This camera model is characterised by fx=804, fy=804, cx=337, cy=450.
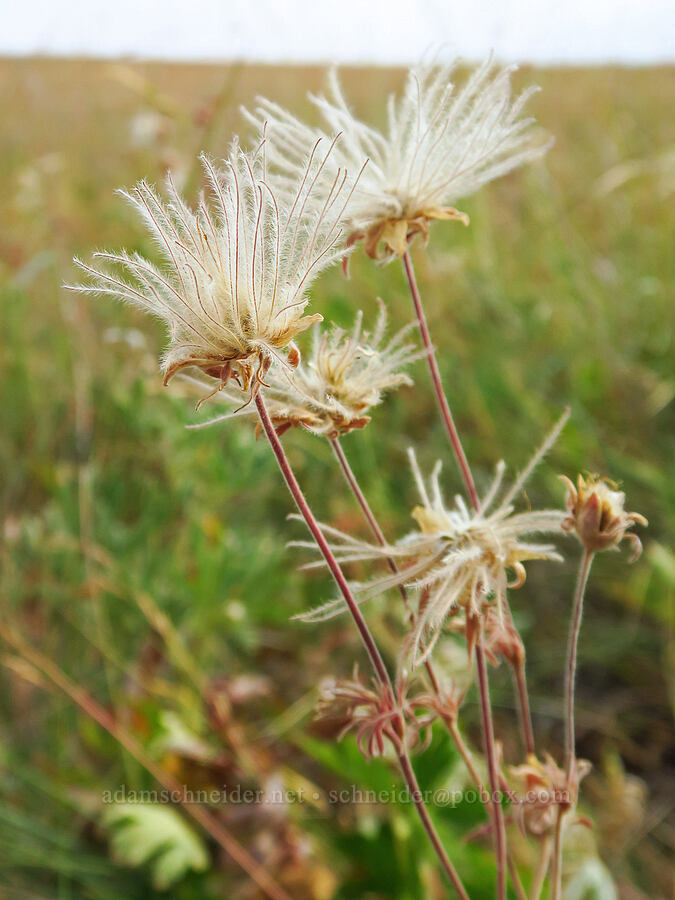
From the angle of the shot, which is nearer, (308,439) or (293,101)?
(308,439)

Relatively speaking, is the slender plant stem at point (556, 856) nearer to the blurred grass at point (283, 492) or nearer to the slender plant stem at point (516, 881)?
the slender plant stem at point (516, 881)

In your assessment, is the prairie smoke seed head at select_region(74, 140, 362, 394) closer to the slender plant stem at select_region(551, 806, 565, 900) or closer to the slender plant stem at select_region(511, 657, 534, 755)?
the slender plant stem at select_region(511, 657, 534, 755)

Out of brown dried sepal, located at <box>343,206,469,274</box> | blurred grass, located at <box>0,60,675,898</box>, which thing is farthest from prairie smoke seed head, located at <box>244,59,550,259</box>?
blurred grass, located at <box>0,60,675,898</box>

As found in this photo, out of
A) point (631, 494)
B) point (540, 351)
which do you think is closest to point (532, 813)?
point (631, 494)

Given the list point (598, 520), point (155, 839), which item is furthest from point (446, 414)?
point (155, 839)

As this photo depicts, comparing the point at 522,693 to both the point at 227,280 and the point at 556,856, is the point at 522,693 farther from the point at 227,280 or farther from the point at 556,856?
the point at 227,280

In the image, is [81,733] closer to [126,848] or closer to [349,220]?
[126,848]
